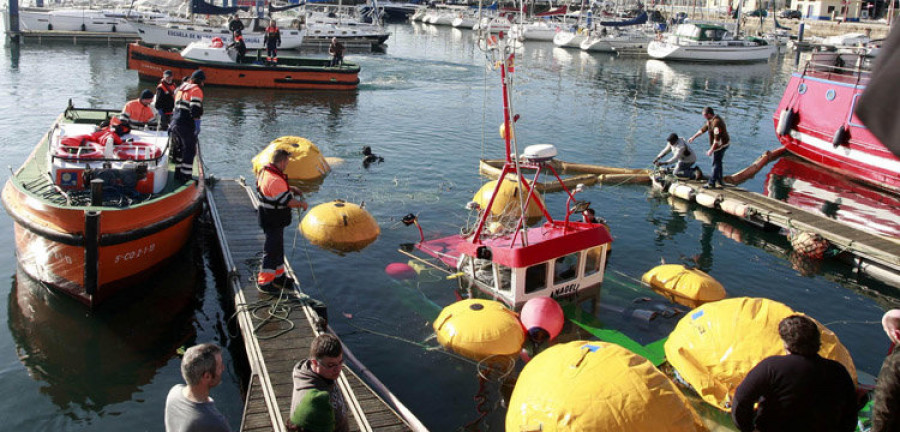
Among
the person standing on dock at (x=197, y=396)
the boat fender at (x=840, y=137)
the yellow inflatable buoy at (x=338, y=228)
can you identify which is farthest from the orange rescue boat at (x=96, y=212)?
Result: the boat fender at (x=840, y=137)

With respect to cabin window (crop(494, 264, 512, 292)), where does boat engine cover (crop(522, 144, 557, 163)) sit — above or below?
above

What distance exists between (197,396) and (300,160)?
15.8 metres

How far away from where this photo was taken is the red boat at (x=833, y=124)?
23.4 metres

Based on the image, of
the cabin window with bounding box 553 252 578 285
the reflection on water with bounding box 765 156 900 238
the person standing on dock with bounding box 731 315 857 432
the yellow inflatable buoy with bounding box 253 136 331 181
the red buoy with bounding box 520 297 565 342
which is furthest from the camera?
the yellow inflatable buoy with bounding box 253 136 331 181

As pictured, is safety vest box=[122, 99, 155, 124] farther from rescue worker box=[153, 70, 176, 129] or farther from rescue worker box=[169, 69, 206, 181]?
rescue worker box=[169, 69, 206, 181]

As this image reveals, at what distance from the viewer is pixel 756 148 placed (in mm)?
29062

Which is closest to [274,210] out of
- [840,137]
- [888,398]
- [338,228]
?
[338,228]

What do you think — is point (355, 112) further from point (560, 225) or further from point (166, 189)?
point (560, 225)

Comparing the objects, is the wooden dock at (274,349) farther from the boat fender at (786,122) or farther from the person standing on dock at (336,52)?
Answer: the person standing on dock at (336,52)

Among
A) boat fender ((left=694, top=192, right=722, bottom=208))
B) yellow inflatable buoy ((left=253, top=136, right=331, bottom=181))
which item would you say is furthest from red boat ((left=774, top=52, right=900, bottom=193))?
yellow inflatable buoy ((left=253, top=136, right=331, bottom=181))

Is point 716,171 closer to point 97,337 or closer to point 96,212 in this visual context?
point 96,212

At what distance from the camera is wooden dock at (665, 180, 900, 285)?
15.4 metres

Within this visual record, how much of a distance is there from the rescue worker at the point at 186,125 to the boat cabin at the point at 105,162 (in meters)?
0.36

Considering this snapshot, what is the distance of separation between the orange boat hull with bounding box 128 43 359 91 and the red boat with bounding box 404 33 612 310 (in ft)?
81.1
